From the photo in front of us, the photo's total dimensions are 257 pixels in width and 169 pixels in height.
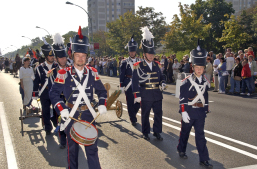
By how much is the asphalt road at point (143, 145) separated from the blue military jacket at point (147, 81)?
1.13 m

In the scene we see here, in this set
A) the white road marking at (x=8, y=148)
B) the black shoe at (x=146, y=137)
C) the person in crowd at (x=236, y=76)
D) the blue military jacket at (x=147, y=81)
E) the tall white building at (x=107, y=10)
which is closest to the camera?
the white road marking at (x=8, y=148)

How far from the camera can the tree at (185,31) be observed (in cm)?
3125

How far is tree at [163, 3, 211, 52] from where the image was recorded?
3125 centimetres

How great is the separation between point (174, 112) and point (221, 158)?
16.2 feet

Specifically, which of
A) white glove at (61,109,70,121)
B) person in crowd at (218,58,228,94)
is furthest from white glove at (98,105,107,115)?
person in crowd at (218,58,228,94)

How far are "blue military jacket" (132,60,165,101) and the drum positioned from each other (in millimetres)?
2922

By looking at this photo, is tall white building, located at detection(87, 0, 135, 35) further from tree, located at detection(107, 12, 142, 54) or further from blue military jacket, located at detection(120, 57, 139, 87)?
blue military jacket, located at detection(120, 57, 139, 87)

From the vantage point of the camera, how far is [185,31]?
3203cm

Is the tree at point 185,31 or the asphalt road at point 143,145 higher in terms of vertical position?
the tree at point 185,31

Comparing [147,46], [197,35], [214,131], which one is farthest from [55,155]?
[197,35]

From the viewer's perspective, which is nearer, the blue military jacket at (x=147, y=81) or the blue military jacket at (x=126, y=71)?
the blue military jacket at (x=147, y=81)

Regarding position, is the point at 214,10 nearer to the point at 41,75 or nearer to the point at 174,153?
the point at 41,75

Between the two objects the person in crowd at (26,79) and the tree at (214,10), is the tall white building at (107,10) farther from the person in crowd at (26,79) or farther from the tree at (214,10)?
the person in crowd at (26,79)

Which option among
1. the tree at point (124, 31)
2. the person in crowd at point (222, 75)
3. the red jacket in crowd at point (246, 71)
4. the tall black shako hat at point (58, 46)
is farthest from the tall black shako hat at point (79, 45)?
the tree at point (124, 31)
